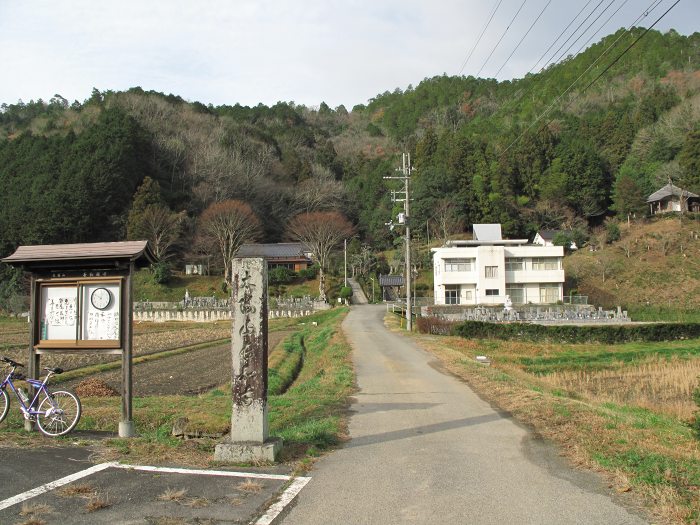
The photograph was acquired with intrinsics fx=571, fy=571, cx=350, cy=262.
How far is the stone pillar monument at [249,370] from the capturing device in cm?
589

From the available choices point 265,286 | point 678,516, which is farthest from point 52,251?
point 678,516

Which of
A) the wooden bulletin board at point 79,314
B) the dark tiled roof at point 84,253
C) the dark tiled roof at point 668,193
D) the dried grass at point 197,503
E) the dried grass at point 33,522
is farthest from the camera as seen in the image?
the dark tiled roof at point 668,193

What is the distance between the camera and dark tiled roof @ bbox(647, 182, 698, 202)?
5700 centimetres

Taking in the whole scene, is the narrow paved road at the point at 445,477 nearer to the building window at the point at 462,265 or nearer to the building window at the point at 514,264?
the building window at the point at 462,265

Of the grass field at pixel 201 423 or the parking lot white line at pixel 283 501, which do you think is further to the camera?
the grass field at pixel 201 423

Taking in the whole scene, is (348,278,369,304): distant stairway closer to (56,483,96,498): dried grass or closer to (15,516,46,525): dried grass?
(56,483,96,498): dried grass

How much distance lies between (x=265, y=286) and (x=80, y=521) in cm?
286

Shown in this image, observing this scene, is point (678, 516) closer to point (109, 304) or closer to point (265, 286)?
point (265, 286)

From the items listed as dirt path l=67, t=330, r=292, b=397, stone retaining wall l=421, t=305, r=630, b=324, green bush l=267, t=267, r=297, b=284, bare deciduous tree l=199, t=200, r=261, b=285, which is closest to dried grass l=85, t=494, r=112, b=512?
dirt path l=67, t=330, r=292, b=397

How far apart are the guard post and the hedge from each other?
69.5 ft

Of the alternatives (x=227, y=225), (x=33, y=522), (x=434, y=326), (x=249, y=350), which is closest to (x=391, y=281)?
(x=227, y=225)

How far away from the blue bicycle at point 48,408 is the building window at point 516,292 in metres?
45.1

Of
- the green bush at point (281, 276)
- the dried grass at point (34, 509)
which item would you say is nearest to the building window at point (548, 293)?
the green bush at point (281, 276)

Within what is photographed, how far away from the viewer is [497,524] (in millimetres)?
4195
